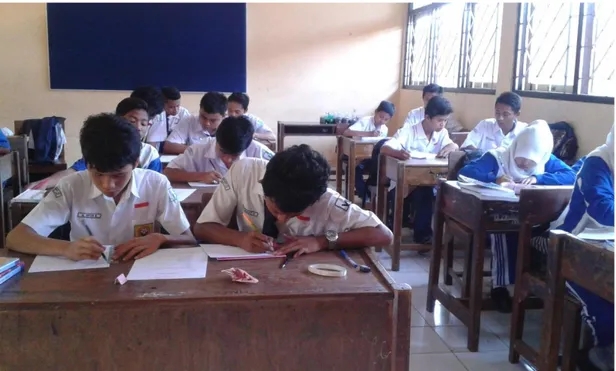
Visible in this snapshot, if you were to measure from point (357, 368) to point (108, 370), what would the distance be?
22.6 inches

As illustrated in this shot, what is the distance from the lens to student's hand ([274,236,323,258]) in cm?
165

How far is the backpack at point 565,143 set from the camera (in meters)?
3.85

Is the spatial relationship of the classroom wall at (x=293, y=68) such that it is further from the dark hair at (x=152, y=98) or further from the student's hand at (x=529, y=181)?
the student's hand at (x=529, y=181)

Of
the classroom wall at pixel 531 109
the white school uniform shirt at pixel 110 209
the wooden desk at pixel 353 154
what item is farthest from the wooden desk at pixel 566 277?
the wooden desk at pixel 353 154

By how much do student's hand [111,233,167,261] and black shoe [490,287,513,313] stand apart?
1.96 m

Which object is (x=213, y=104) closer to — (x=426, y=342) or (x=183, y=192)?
Answer: (x=183, y=192)

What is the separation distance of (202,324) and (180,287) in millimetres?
107

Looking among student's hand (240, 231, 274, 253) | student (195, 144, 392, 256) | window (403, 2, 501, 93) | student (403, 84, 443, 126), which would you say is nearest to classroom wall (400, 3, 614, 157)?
window (403, 2, 501, 93)

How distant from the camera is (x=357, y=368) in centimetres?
139

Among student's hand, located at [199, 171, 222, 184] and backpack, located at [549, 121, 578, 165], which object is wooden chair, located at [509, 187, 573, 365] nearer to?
student's hand, located at [199, 171, 222, 184]

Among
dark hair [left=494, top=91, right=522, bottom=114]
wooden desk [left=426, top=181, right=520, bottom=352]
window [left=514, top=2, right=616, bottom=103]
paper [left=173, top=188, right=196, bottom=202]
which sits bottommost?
wooden desk [left=426, top=181, right=520, bottom=352]

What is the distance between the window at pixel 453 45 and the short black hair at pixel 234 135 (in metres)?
3.07

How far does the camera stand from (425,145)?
4512 millimetres

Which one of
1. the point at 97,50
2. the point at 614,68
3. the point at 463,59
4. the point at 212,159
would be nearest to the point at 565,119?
the point at 614,68
